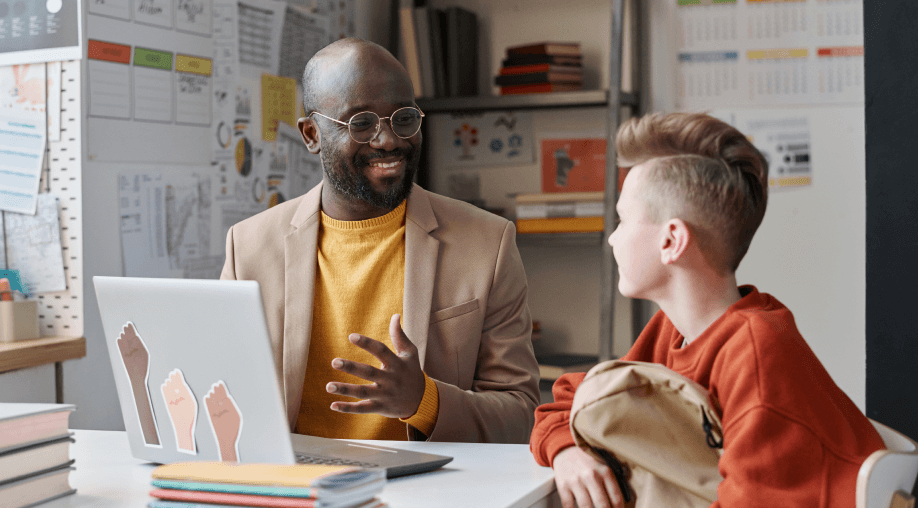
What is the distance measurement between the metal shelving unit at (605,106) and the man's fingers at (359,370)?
1909mm

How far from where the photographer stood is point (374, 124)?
5.15 feet

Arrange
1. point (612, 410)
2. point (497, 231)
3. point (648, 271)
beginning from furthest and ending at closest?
point (497, 231) → point (648, 271) → point (612, 410)

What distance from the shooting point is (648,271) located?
1.08m

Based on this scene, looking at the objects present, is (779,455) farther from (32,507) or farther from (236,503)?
(32,507)

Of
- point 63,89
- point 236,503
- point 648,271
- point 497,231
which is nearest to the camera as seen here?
point 236,503

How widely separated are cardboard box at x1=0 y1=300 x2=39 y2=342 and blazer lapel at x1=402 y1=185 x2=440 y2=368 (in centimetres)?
101

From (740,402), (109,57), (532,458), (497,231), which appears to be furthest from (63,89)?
(740,402)

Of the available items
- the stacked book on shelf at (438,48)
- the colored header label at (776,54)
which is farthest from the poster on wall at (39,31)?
the colored header label at (776,54)

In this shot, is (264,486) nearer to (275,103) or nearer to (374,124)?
(374,124)

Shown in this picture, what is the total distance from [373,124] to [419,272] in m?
0.28

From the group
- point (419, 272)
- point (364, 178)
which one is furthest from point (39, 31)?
point (419, 272)

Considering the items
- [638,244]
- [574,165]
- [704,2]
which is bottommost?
[638,244]

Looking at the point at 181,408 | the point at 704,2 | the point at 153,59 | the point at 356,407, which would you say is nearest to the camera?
the point at 181,408

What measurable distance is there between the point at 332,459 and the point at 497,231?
645mm
